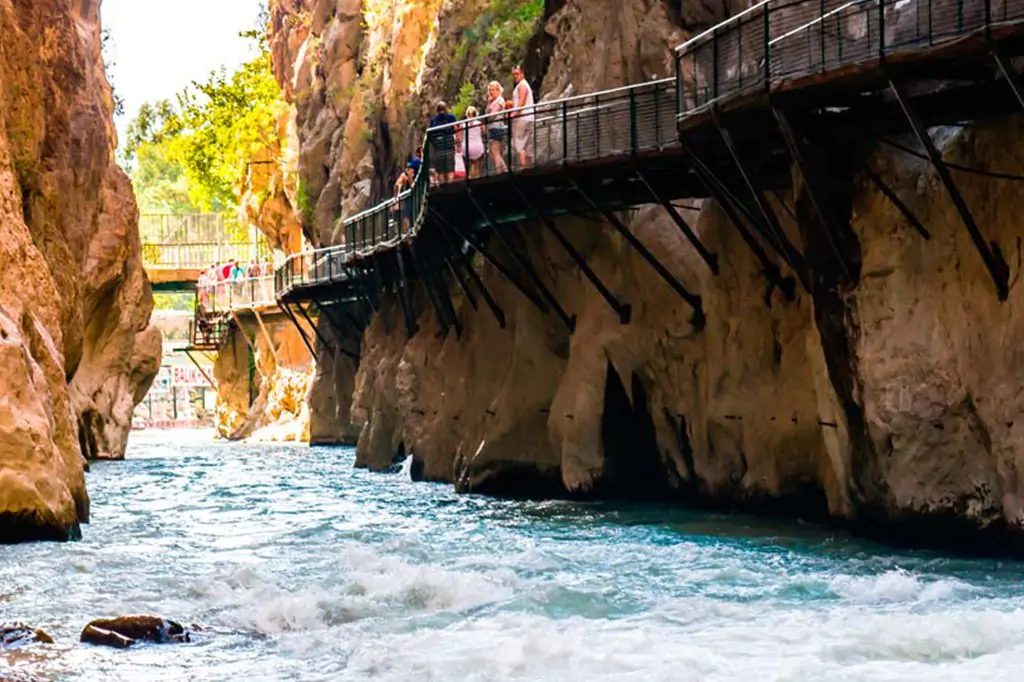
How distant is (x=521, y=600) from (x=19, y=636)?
15.6 ft

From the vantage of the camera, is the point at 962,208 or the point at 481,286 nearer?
the point at 962,208

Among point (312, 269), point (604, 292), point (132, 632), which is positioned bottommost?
point (132, 632)

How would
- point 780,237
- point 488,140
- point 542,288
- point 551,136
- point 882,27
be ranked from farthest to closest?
point 542,288, point 488,140, point 551,136, point 780,237, point 882,27

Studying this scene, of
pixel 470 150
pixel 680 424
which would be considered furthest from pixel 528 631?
pixel 470 150

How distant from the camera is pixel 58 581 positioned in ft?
57.8

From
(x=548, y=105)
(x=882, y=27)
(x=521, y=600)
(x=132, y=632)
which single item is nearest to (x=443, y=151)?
(x=548, y=105)

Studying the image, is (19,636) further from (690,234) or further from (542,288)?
(542,288)

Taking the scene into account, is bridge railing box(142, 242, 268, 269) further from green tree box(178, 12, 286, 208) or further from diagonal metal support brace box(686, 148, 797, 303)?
diagonal metal support brace box(686, 148, 797, 303)

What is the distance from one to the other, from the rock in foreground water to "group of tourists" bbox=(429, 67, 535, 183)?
1520cm

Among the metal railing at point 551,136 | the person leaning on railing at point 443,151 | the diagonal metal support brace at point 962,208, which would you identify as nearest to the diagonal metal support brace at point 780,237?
the metal railing at point 551,136

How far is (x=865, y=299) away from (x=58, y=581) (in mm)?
10005

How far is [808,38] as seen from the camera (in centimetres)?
1972

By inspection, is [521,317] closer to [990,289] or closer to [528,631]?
[990,289]

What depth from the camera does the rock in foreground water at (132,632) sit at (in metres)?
13.8
